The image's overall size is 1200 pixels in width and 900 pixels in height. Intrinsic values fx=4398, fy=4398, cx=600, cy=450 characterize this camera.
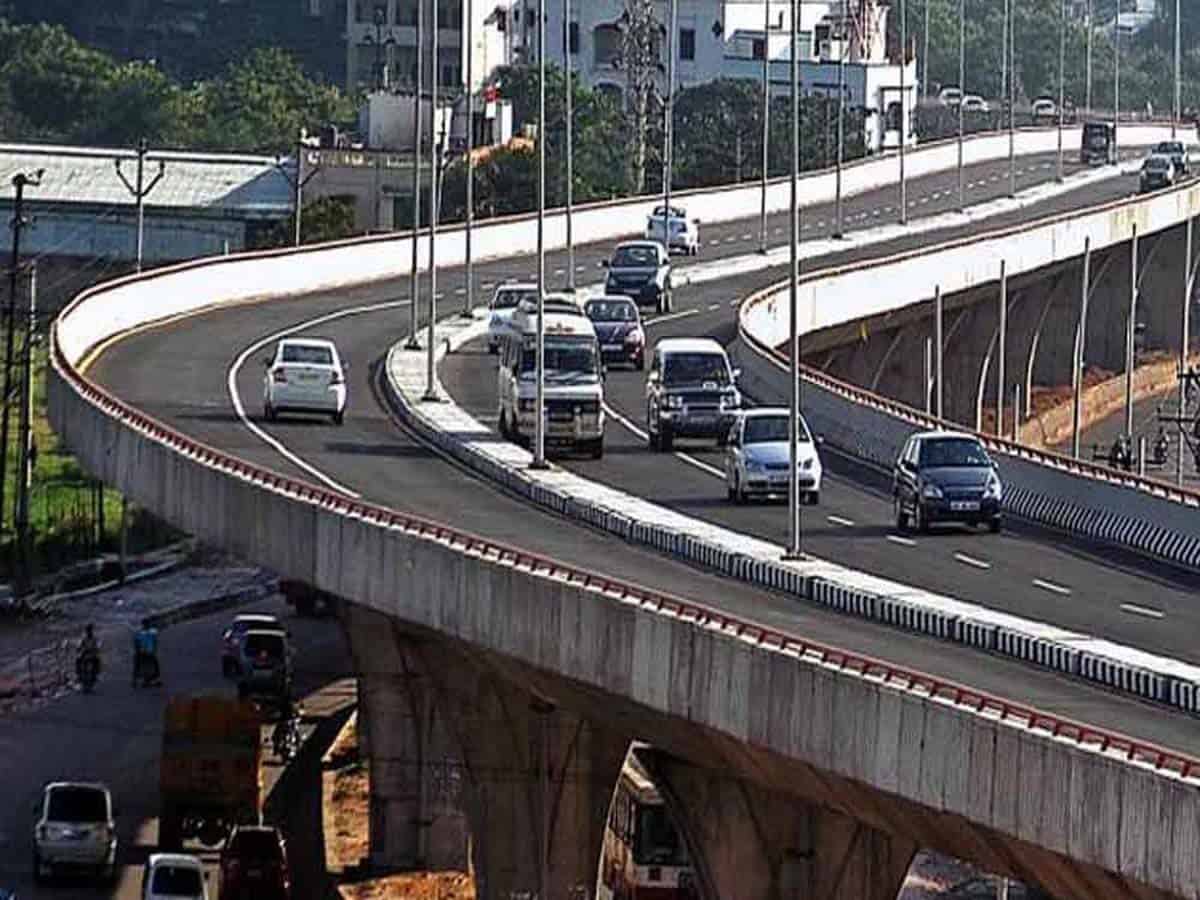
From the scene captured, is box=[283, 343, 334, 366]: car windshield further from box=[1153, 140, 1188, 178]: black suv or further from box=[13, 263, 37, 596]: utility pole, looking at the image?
box=[1153, 140, 1188, 178]: black suv

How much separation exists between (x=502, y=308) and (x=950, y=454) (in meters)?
30.3

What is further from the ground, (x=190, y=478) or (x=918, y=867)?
(x=190, y=478)

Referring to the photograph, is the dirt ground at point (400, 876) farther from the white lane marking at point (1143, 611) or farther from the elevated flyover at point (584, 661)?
the white lane marking at point (1143, 611)

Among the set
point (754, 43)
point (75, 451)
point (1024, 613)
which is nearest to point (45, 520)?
point (75, 451)

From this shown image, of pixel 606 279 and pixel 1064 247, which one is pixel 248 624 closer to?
pixel 606 279

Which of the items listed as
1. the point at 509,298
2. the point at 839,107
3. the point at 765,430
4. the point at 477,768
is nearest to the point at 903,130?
the point at 839,107

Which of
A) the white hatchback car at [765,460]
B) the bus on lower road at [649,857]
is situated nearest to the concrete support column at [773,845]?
the bus on lower road at [649,857]

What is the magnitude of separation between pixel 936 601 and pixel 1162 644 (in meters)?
3.08

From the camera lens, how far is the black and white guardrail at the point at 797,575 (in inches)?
1658

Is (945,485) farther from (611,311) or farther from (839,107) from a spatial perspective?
(839,107)

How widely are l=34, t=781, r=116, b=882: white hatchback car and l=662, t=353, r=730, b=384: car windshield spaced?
1512cm

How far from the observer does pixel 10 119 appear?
18538cm

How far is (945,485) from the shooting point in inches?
2345

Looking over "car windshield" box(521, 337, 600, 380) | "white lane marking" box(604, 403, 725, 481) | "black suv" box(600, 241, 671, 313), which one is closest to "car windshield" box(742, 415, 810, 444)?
"white lane marking" box(604, 403, 725, 481)
